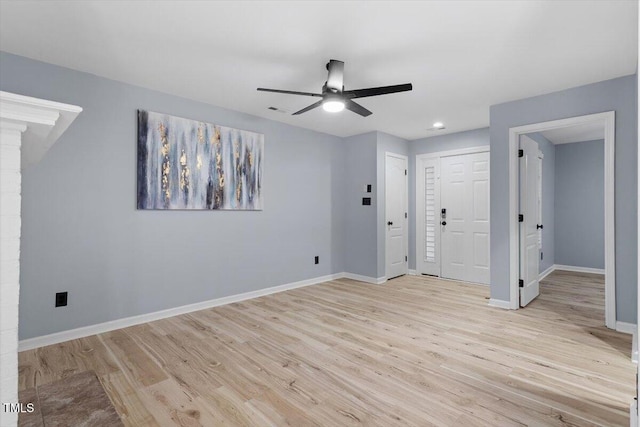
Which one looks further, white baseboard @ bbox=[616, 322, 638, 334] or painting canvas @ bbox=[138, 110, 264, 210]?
painting canvas @ bbox=[138, 110, 264, 210]

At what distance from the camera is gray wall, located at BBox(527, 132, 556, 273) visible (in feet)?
19.1

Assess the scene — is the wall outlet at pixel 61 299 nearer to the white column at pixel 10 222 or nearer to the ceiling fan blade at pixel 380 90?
the white column at pixel 10 222

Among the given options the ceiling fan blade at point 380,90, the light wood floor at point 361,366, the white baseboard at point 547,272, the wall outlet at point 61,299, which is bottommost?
the light wood floor at point 361,366

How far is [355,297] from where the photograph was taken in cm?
439

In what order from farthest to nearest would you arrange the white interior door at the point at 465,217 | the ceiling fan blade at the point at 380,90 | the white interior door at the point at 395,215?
the white interior door at the point at 395,215, the white interior door at the point at 465,217, the ceiling fan blade at the point at 380,90

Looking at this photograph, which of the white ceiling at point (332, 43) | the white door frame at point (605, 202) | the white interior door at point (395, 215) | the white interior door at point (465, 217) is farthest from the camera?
the white interior door at point (395, 215)

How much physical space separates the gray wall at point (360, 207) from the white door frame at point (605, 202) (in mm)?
1980

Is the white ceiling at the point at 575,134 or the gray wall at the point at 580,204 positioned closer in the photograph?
the white ceiling at the point at 575,134

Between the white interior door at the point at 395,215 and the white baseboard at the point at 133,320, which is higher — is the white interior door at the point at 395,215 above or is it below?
above

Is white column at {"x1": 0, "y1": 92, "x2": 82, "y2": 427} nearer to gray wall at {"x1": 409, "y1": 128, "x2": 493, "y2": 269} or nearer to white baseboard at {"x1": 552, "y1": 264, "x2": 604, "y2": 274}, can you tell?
gray wall at {"x1": 409, "y1": 128, "x2": 493, "y2": 269}

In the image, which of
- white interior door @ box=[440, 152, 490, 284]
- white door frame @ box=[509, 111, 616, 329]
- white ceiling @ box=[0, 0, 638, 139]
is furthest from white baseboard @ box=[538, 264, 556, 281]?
white ceiling @ box=[0, 0, 638, 139]

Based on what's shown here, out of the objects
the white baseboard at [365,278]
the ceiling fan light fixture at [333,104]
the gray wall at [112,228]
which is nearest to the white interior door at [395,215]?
the white baseboard at [365,278]

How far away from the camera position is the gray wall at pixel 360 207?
17.4 feet

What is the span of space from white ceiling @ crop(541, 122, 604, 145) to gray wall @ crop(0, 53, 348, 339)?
4693 millimetres
